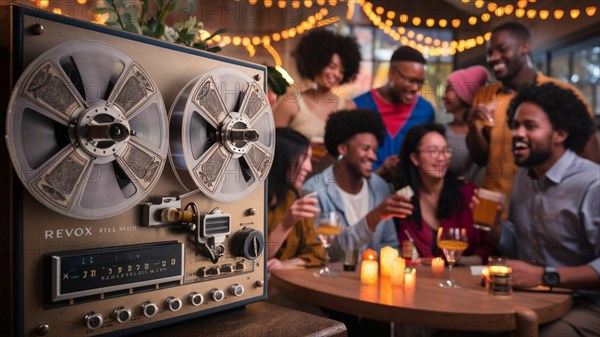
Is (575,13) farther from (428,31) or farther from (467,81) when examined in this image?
(428,31)

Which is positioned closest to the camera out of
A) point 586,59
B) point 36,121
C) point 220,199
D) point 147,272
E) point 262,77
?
point 36,121

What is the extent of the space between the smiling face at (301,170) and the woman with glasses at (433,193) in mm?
480

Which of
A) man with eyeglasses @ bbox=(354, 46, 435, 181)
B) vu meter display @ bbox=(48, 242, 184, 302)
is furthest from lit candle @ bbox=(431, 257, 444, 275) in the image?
vu meter display @ bbox=(48, 242, 184, 302)

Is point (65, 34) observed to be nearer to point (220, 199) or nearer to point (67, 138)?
→ point (67, 138)

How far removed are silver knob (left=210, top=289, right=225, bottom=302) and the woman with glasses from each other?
174 centimetres

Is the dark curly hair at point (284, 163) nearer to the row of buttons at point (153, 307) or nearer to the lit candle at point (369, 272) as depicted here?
the lit candle at point (369, 272)

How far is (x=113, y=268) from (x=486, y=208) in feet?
7.27

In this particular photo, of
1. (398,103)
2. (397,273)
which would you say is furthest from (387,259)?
(398,103)

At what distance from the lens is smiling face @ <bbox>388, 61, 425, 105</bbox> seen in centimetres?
260

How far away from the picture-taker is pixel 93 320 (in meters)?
0.77

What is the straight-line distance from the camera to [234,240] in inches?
39.1

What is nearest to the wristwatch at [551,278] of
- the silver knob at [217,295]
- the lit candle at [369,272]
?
the lit candle at [369,272]

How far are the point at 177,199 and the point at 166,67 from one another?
24 cm

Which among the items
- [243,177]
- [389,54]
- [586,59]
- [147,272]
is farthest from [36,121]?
[586,59]
